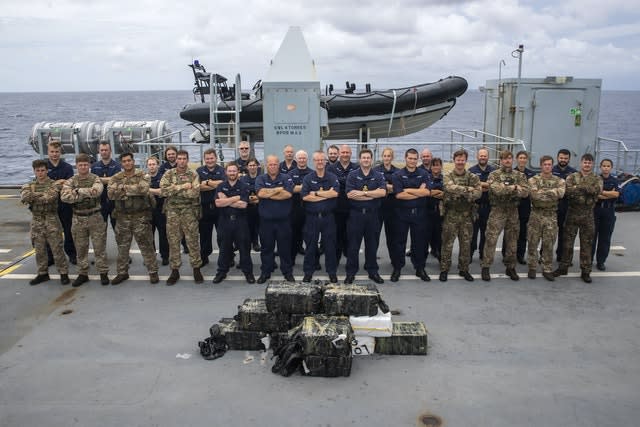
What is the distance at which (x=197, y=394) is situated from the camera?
3797mm

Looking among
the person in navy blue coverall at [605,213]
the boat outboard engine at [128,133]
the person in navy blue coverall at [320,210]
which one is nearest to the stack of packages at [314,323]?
the person in navy blue coverall at [320,210]

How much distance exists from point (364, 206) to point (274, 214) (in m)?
1.03

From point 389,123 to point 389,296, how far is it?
7.32 m

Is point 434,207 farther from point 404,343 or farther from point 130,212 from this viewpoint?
point 130,212

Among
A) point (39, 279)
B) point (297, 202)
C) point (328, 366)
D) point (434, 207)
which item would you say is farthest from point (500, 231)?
point (39, 279)

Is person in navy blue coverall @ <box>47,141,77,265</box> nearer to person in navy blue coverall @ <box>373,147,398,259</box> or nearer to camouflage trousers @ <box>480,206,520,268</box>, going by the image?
person in navy blue coverall @ <box>373,147,398,259</box>

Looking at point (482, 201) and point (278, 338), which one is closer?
point (278, 338)

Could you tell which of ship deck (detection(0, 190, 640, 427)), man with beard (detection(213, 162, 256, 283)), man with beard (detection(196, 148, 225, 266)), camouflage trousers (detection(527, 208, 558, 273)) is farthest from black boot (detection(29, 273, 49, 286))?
camouflage trousers (detection(527, 208, 558, 273))

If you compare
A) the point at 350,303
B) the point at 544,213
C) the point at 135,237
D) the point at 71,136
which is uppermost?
A: the point at 71,136

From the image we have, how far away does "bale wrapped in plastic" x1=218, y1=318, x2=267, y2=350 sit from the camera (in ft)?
14.5

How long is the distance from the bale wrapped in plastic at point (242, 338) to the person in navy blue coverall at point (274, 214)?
1.80 m

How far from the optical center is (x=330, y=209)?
605cm

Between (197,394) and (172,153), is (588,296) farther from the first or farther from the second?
(172,153)

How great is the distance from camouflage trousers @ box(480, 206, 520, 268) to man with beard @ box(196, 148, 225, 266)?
319cm
